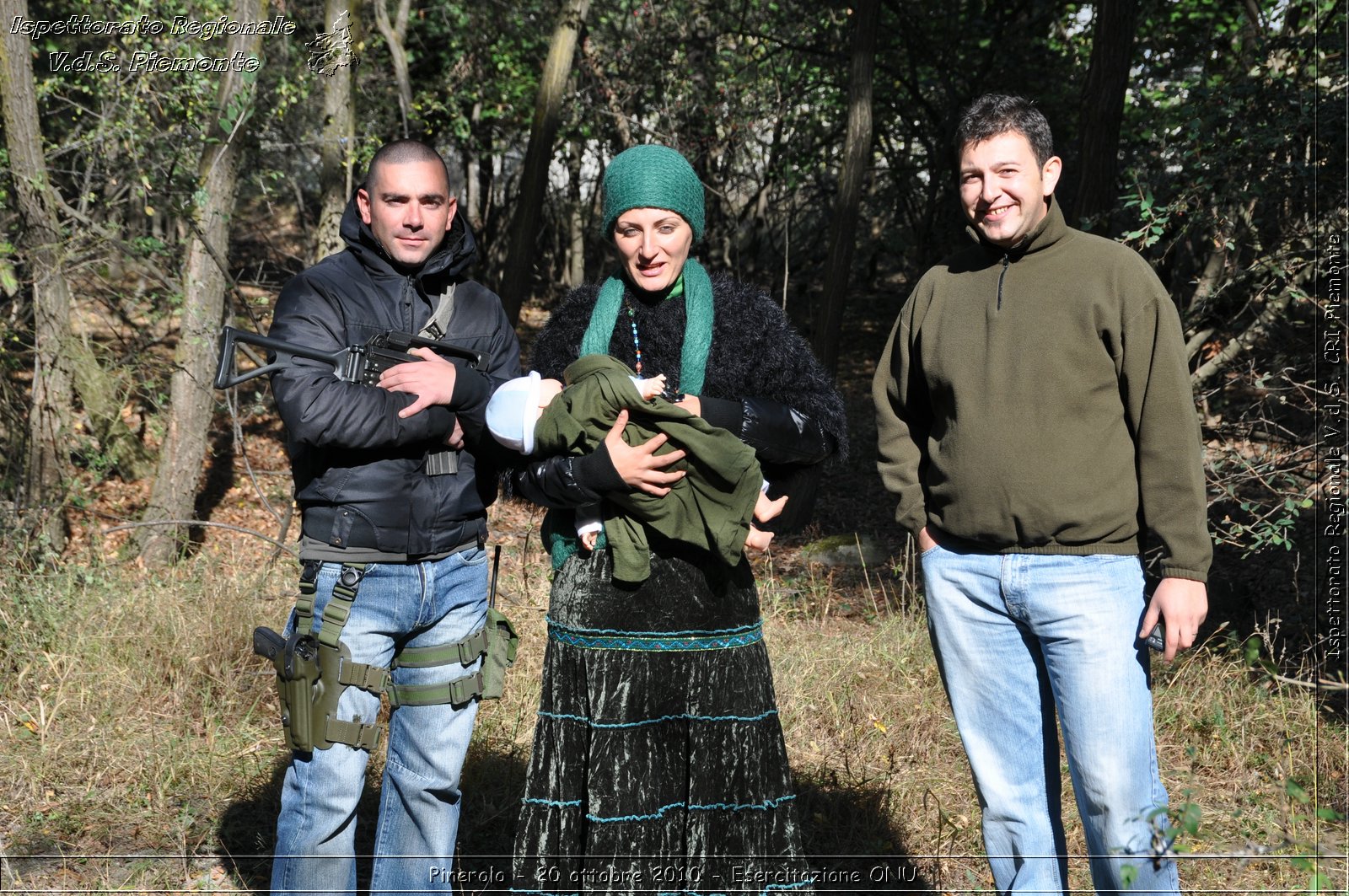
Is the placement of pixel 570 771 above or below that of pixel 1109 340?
below

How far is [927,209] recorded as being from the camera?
1350 cm

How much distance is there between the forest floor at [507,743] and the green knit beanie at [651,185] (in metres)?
2.36

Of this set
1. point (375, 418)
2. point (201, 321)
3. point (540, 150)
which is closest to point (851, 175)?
point (540, 150)

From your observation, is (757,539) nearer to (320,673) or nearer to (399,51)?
(320,673)

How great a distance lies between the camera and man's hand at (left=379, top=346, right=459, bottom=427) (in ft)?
9.32

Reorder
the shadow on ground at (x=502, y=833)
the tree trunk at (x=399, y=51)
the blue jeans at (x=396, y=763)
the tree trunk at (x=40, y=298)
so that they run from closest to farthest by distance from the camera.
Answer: the blue jeans at (x=396, y=763), the shadow on ground at (x=502, y=833), the tree trunk at (x=40, y=298), the tree trunk at (x=399, y=51)

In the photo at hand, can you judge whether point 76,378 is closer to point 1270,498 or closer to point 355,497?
point 355,497

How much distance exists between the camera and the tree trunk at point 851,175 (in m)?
9.70

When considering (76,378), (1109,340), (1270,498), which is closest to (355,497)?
(1109,340)

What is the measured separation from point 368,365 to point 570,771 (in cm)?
117

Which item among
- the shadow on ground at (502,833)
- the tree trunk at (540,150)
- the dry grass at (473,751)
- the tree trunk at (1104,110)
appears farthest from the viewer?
the tree trunk at (540,150)

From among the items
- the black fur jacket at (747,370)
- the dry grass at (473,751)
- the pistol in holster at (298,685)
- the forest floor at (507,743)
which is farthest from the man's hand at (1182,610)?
the pistol in holster at (298,685)

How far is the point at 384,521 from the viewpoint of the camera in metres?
2.92

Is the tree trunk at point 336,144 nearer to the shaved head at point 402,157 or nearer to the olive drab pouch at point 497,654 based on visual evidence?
the shaved head at point 402,157
